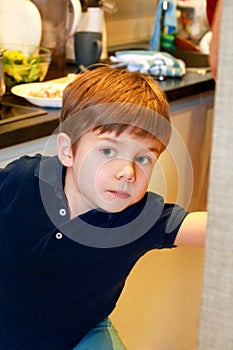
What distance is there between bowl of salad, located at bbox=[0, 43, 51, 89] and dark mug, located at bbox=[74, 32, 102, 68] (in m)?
0.17

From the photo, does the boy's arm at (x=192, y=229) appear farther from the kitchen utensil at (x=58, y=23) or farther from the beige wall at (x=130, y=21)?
the beige wall at (x=130, y=21)

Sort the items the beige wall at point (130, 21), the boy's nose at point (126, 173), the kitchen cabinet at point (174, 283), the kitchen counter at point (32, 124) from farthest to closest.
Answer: the beige wall at point (130, 21) → the kitchen cabinet at point (174, 283) → the kitchen counter at point (32, 124) → the boy's nose at point (126, 173)

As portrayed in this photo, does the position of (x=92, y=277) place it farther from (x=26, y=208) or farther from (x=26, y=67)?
(x=26, y=67)

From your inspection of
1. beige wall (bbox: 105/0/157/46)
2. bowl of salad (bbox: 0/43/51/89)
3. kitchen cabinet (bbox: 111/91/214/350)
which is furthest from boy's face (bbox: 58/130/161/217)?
beige wall (bbox: 105/0/157/46)

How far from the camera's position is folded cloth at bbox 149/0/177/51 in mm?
2561

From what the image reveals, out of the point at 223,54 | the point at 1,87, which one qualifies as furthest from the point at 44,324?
the point at 223,54

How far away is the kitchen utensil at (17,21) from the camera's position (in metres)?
2.04

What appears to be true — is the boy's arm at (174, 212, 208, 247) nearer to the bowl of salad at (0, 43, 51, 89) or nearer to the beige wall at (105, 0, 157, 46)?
the bowl of salad at (0, 43, 51, 89)

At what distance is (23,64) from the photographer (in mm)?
1985

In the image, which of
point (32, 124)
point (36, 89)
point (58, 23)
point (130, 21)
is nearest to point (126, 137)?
point (32, 124)

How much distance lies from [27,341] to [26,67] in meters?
0.94

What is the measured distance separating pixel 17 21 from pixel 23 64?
0.15 meters

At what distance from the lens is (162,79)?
2.18 metres

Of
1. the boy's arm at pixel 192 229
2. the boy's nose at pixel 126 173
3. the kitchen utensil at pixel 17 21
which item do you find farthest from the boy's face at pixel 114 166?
the kitchen utensil at pixel 17 21
